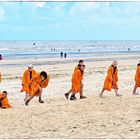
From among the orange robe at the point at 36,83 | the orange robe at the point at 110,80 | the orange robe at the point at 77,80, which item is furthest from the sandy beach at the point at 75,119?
the orange robe at the point at 110,80

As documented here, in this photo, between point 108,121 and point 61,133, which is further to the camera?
point 108,121

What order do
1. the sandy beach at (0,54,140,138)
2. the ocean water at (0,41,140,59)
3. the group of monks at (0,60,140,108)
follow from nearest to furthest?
1. the sandy beach at (0,54,140,138)
2. the group of monks at (0,60,140,108)
3. the ocean water at (0,41,140,59)

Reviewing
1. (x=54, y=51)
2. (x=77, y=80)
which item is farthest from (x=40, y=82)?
(x=54, y=51)

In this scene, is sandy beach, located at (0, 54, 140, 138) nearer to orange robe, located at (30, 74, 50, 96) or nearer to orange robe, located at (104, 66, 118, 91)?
orange robe, located at (30, 74, 50, 96)

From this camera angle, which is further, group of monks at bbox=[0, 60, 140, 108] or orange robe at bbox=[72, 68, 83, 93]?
orange robe at bbox=[72, 68, 83, 93]

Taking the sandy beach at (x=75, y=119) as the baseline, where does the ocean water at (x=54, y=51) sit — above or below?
above

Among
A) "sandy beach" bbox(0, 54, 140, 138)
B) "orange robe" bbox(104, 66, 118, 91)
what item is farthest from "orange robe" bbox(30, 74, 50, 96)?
"orange robe" bbox(104, 66, 118, 91)

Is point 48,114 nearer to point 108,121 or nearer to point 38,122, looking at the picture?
point 38,122

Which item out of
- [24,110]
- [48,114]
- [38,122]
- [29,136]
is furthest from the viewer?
[24,110]

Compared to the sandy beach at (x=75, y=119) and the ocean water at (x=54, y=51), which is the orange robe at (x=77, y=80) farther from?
the ocean water at (x=54, y=51)

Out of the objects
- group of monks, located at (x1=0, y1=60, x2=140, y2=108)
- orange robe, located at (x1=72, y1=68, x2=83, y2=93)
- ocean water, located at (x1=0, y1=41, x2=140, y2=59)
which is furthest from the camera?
ocean water, located at (x1=0, y1=41, x2=140, y2=59)

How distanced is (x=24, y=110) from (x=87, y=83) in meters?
9.09

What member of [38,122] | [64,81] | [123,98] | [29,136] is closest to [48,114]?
[38,122]

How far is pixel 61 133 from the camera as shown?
31.8 ft
